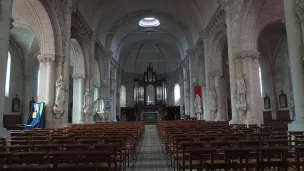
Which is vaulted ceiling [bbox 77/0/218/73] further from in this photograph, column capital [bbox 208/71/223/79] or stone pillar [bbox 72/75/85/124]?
stone pillar [bbox 72/75/85/124]

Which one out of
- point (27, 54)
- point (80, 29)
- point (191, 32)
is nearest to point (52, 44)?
point (80, 29)

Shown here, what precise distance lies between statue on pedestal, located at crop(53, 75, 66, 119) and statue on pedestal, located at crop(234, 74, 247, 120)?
1056 cm

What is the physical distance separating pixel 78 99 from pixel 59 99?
627 cm

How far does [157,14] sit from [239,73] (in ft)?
59.4

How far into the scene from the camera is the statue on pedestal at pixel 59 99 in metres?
14.3

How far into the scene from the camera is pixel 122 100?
4456cm

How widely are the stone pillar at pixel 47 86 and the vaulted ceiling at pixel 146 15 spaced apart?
598 centimetres

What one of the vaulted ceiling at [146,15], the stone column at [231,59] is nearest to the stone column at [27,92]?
the vaulted ceiling at [146,15]

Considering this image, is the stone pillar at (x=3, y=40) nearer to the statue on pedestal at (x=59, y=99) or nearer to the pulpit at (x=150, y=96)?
the statue on pedestal at (x=59, y=99)

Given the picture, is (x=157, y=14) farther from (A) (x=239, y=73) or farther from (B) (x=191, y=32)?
(A) (x=239, y=73)

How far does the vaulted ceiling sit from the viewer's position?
22.9m

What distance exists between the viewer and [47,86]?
47.4 ft

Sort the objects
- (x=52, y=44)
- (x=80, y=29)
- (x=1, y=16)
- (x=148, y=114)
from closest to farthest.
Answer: (x=1, y=16), (x=52, y=44), (x=80, y=29), (x=148, y=114)

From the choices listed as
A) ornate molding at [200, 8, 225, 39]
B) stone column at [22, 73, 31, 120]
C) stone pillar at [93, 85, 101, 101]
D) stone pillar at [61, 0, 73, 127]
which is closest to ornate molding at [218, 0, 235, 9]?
ornate molding at [200, 8, 225, 39]
